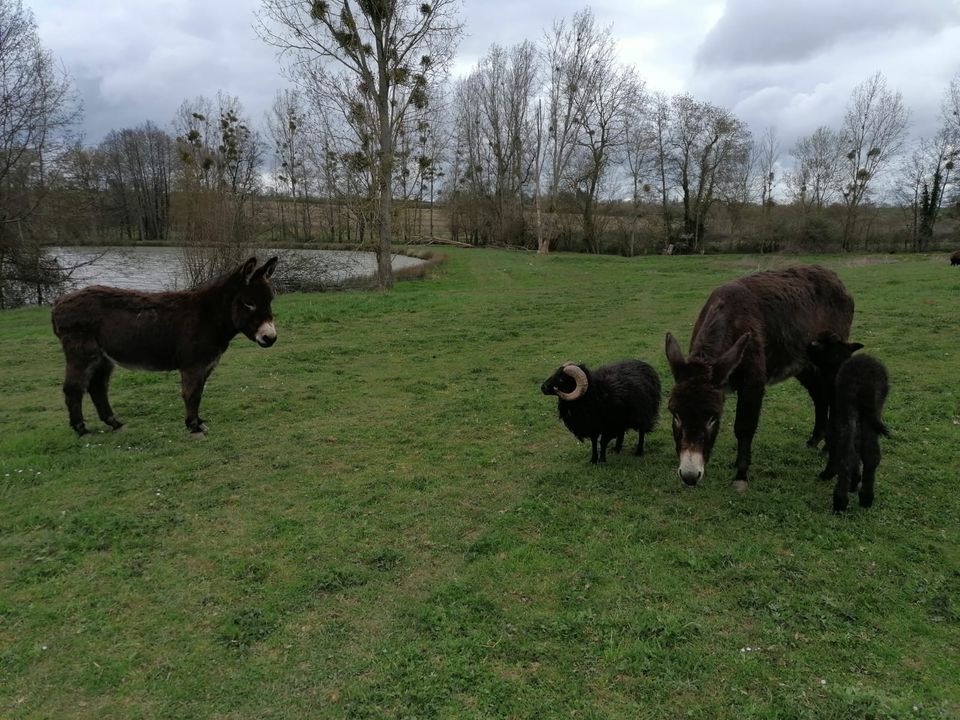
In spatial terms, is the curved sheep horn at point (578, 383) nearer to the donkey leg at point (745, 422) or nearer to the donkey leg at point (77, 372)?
the donkey leg at point (745, 422)

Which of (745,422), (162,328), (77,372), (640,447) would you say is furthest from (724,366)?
(77,372)

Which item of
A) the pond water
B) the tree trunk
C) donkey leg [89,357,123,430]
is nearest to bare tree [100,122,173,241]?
the pond water

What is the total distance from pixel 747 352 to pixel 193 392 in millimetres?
6356

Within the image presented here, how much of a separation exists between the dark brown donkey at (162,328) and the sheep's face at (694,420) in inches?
188

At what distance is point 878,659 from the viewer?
3.05m

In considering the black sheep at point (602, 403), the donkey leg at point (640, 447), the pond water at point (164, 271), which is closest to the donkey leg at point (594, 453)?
the black sheep at point (602, 403)

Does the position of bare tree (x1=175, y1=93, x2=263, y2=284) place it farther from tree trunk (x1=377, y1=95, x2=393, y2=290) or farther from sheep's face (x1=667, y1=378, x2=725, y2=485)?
sheep's face (x1=667, y1=378, x2=725, y2=485)

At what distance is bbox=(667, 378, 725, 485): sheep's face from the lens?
14.0ft

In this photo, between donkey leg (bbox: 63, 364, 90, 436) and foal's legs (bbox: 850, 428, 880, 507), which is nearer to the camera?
foal's legs (bbox: 850, 428, 880, 507)

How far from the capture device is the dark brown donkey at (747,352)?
4.39m

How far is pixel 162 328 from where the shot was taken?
685 cm

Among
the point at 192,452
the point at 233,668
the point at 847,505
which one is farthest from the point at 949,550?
the point at 192,452

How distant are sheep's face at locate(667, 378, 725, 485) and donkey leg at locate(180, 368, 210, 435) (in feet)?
18.5

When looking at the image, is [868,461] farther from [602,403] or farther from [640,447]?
[602,403]
